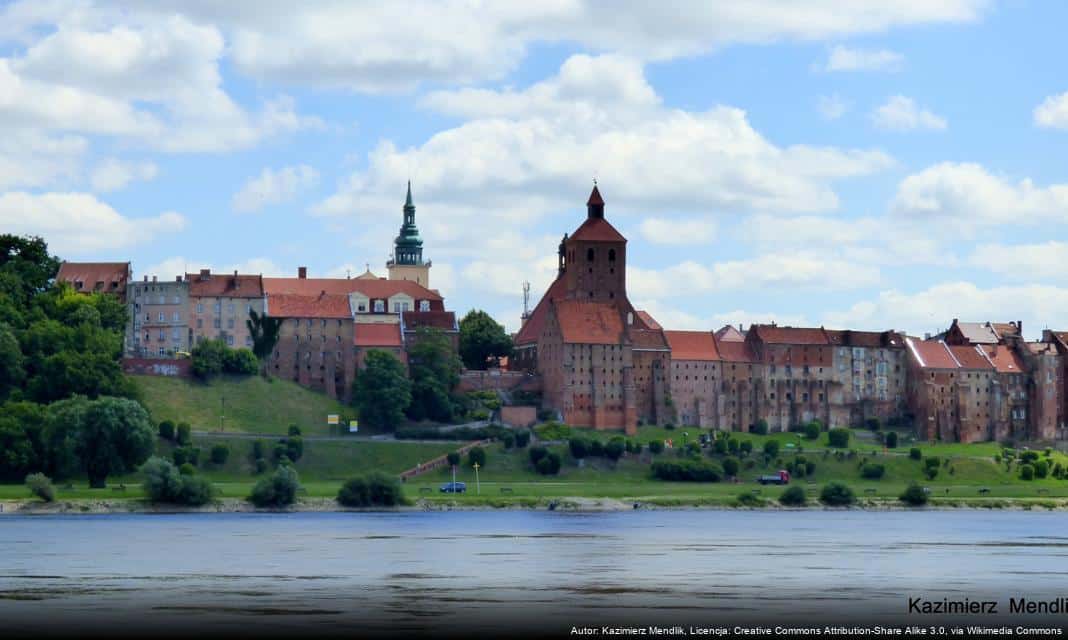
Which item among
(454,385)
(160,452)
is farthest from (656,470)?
(160,452)

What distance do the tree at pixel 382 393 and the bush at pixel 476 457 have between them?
32.8ft

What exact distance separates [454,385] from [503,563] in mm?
79209

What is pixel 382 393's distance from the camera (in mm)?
148375

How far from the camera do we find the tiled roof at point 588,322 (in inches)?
6383

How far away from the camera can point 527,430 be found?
490ft

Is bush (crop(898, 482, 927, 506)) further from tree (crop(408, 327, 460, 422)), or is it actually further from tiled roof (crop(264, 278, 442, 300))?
tiled roof (crop(264, 278, 442, 300))

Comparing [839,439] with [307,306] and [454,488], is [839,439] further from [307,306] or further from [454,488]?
[307,306]

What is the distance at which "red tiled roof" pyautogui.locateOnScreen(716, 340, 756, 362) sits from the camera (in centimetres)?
17138

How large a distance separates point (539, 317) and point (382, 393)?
28.9 meters

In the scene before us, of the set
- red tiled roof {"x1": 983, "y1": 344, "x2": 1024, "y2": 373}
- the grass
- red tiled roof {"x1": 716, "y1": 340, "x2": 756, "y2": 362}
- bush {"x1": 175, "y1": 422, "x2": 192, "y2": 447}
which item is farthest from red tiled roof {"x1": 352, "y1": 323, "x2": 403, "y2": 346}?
red tiled roof {"x1": 983, "y1": 344, "x2": 1024, "y2": 373}

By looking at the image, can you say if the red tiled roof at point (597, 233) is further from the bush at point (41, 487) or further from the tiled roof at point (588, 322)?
the bush at point (41, 487)

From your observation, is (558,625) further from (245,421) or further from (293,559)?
(245,421)

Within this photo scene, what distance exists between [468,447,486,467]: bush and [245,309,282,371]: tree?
23156 mm

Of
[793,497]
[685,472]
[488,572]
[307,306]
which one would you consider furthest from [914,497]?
[488,572]
